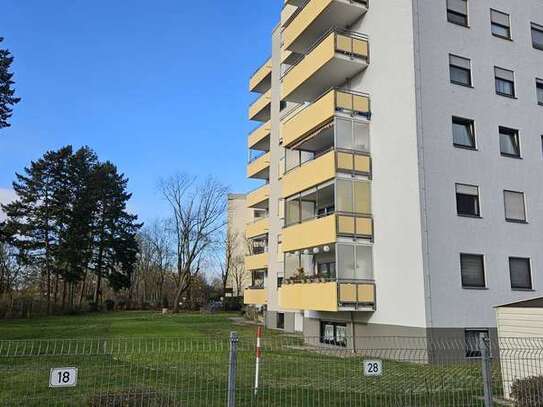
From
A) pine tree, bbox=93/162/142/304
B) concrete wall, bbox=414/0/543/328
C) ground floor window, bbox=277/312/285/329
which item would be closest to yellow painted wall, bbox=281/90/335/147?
concrete wall, bbox=414/0/543/328

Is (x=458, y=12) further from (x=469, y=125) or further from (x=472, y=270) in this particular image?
(x=472, y=270)

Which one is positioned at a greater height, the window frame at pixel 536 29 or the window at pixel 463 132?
the window frame at pixel 536 29

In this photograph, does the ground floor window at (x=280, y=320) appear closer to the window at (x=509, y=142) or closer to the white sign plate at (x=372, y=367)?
the window at (x=509, y=142)

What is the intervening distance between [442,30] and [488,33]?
260 centimetres

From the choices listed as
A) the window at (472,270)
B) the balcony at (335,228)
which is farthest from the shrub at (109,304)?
the window at (472,270)

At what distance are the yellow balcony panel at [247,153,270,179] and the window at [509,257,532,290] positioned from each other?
19.8 meters

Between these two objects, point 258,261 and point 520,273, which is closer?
point 520,273

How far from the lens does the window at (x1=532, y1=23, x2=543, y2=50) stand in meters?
22.5

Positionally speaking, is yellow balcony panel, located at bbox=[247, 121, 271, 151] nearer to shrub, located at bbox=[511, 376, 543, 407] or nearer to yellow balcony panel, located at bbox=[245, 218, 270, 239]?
yellow balcony panel, located at bbox=[245, 218, 270, 239]

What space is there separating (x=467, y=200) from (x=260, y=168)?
20.3m

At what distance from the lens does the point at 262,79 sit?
38625 mm

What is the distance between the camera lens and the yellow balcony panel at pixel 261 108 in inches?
1470

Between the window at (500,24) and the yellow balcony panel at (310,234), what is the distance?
10562mm

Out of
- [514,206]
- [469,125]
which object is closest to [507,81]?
[469,125]
